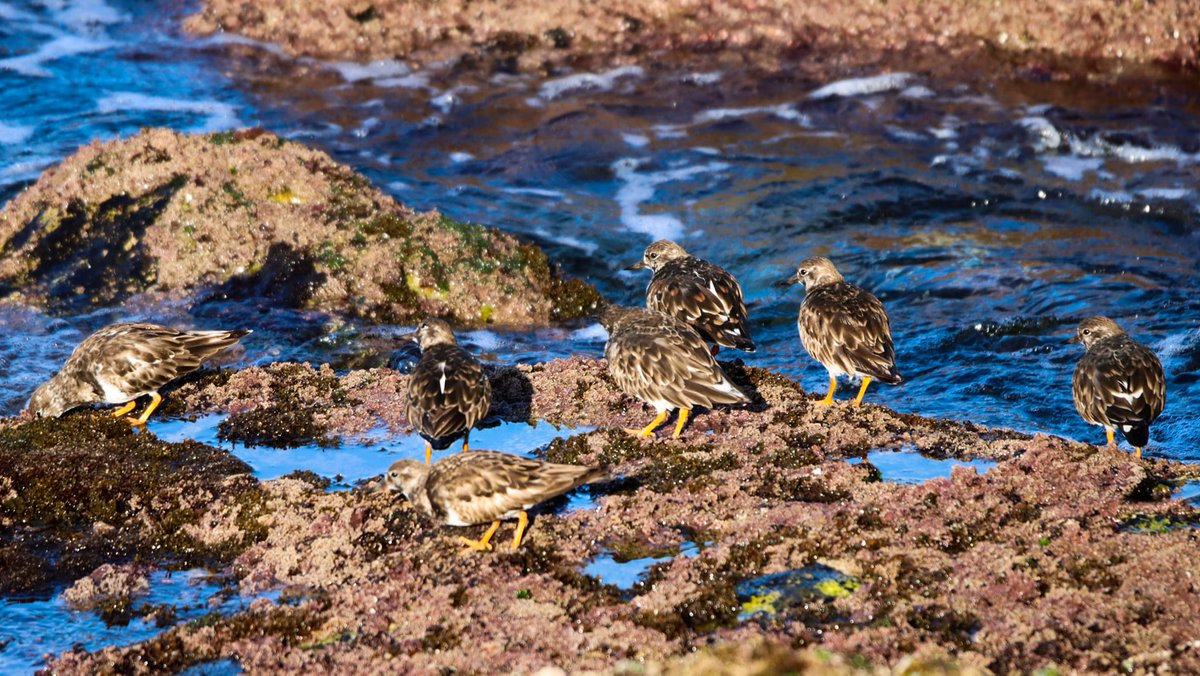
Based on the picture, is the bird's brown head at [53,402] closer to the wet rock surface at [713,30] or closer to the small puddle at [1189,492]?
the small puddle at [1189,492]

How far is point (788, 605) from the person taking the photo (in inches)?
270

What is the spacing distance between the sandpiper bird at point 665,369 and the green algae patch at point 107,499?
3.34 metres

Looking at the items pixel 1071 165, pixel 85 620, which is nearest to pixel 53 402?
pixel 85 620

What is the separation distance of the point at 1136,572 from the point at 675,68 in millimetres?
19347

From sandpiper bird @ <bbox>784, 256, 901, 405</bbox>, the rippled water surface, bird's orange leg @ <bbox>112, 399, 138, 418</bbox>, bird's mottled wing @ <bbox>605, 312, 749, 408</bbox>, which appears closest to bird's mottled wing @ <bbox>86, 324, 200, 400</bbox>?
bird's orange leg @ <bbox>112, 399, 138, 418</bbox>

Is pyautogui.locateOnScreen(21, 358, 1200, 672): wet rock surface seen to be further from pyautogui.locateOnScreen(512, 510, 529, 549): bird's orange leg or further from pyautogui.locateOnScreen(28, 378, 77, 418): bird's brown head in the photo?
pyautogui.locateOnScreen(28, 378, 77, 418): bird's brown head

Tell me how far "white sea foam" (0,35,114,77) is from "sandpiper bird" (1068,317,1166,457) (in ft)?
77.5

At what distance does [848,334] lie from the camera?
10969 mm

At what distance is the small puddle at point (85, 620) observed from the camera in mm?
6957

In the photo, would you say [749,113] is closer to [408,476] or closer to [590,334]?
[590,334]

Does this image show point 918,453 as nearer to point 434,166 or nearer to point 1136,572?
point 1136,572

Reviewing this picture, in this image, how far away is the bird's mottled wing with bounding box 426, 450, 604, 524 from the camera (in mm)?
7812

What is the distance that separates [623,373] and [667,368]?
1.82ft

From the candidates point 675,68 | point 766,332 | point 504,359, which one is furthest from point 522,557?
point 675,68
